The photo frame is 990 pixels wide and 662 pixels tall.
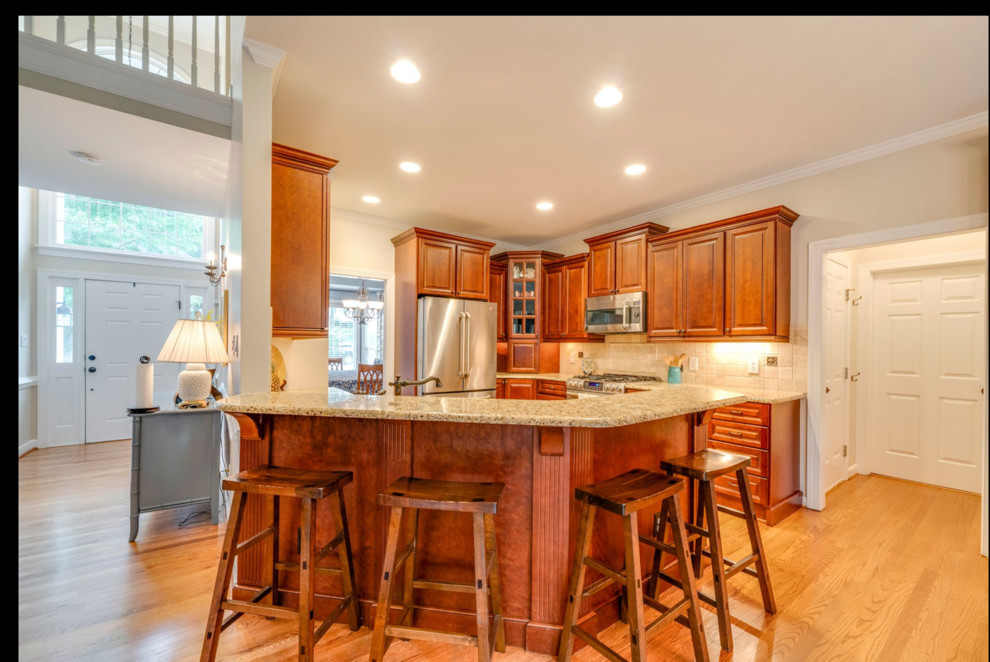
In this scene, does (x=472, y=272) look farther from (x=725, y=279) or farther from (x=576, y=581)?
(x=576, y=581)

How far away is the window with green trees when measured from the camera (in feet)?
15.5

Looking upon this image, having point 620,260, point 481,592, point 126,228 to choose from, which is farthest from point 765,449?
point 126,228

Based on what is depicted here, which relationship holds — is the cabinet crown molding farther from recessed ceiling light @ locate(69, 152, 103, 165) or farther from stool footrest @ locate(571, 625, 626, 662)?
recessed ceiling light @ locate(69, 152, 103, 165)

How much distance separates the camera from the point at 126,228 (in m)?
5.10

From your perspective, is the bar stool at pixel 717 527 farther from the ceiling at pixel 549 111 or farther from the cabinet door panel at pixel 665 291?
the cabinet door panel at pixel 665 291

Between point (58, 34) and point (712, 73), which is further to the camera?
point (58, 34)

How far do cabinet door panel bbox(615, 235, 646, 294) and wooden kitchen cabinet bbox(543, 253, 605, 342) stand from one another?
1.53 ft

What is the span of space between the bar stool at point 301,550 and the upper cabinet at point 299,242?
816mm

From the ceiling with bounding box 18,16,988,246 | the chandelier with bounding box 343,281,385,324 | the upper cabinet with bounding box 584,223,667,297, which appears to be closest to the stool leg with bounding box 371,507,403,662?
the ceiling with bounding box 18,16,988,246

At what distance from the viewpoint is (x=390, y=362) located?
4375mm

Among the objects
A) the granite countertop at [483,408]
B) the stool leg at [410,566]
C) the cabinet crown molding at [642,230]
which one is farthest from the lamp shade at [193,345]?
the cabinet crown molding at [642,230]
